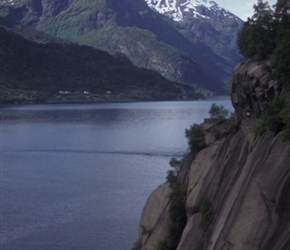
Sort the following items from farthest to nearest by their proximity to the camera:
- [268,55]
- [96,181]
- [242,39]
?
[96,181]
[242,39]
[268,55]

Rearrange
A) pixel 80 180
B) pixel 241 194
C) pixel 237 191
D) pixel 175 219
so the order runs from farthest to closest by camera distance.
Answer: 1. pixel 80 180
2. pixel 175 219
3. pixel 237 191
4. pixel 241 194

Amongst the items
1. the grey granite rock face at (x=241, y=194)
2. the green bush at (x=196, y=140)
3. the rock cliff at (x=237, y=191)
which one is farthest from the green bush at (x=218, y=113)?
the grey granite rock face at (x=241, y=194)

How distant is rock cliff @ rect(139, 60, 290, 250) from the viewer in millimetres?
18828

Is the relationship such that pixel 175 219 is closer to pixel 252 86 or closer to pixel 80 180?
A: pixel 252 86

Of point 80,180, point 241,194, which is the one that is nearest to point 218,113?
point 241,194

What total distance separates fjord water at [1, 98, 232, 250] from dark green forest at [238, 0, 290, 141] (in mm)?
19078

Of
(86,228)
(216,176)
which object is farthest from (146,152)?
(216,176)

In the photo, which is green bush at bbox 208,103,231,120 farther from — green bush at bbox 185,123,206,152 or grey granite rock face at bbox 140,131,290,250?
grey granite rock face at bbox 140,131,290,250

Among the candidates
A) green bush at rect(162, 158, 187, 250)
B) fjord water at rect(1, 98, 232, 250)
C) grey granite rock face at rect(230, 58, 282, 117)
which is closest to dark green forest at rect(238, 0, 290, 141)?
grey granite rock face at rect(230, 58, 282, 117)

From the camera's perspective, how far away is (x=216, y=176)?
24359 millimetres

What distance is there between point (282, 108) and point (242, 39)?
31.5 feet

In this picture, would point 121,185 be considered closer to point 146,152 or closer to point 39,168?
point 39,168

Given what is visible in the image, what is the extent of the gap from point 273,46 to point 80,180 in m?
44.1

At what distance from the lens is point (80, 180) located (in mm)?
70688
